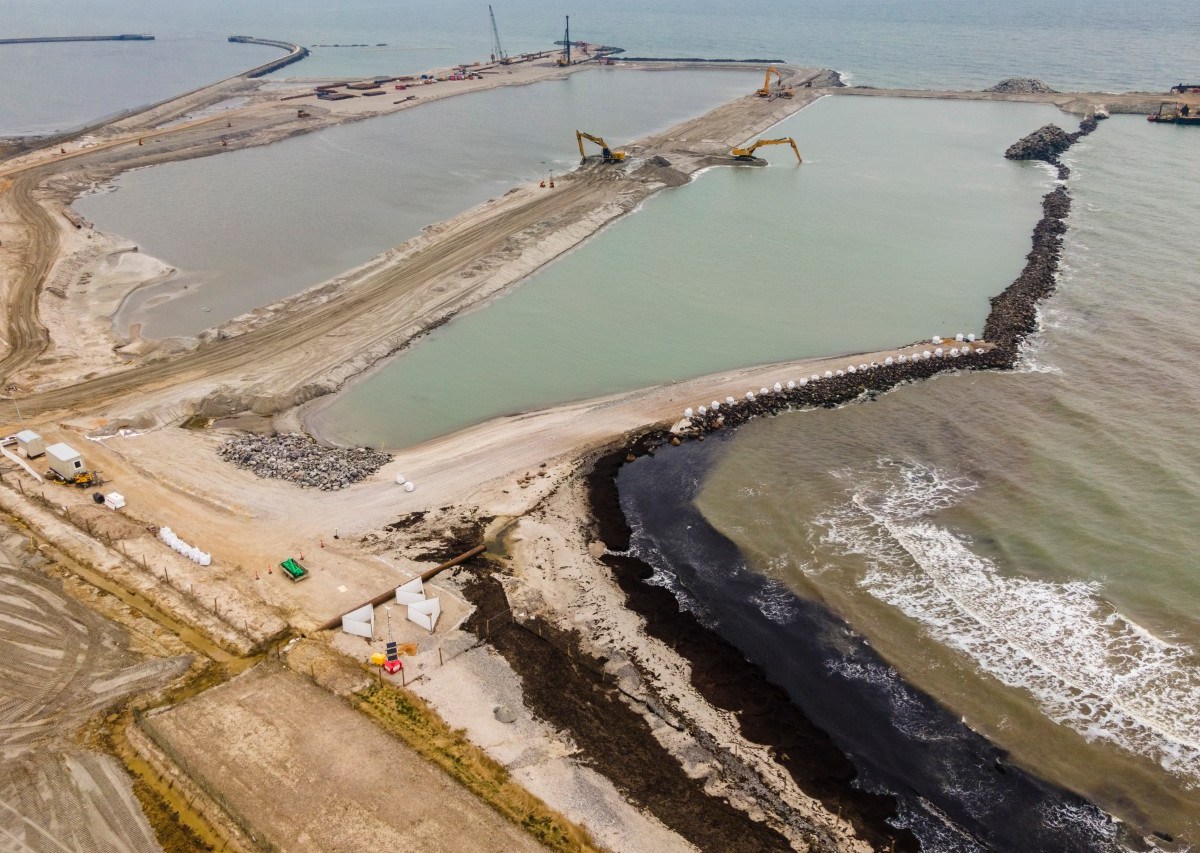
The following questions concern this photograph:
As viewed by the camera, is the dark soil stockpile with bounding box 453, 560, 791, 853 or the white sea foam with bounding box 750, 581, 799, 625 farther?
the white sea foam with bounding box 750, 581, 799, 625

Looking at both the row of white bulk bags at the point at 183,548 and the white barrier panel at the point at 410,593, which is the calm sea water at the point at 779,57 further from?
the white barrier panel at the point at 410,593

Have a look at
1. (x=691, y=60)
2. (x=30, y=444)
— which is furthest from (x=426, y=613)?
(x=691, y=60)

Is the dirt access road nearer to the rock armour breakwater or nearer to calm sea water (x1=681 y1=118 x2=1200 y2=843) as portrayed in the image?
calm sea water (x1=681 y1=118 x2=1200 y2=843)

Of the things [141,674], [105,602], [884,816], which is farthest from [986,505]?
[105,602]

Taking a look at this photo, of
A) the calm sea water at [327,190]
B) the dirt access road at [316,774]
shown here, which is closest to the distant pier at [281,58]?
the calm sea water at [327,190]

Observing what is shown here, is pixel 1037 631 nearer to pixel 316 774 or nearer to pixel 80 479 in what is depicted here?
pixel 316 774

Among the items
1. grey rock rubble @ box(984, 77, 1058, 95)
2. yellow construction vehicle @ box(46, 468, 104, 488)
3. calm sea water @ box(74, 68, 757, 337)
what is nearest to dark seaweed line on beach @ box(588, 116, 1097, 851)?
yellow construction vehicle @ box(46, 468, 104, 488)
